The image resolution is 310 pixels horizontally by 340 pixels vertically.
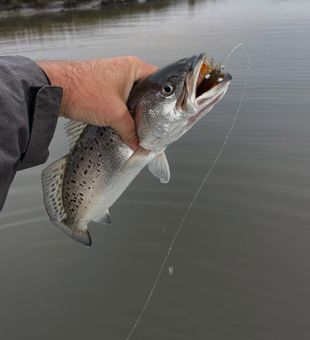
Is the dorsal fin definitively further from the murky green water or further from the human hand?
the murky green water

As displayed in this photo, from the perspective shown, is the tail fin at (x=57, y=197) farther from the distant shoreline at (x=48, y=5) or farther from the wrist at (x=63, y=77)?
the distant shoreline at (x=48, y=5)

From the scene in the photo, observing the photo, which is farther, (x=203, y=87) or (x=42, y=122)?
(x=203, y=87)

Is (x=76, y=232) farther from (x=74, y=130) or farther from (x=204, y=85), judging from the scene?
(x=204, y=85)

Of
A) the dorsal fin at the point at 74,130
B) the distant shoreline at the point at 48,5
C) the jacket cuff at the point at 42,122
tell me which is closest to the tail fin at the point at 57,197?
the dorsal fin at the point at 74,130

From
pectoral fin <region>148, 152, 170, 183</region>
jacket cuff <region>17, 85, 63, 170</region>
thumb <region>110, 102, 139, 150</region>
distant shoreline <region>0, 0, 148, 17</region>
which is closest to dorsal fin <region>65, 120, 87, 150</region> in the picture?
thumb <region>110, 102, 139, 150</region>

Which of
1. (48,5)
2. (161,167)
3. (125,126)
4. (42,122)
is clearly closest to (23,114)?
(42,122)

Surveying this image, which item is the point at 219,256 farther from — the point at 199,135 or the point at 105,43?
the point at 105,43

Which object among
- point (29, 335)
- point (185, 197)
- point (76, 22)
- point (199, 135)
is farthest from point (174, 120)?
point (76, 22)
